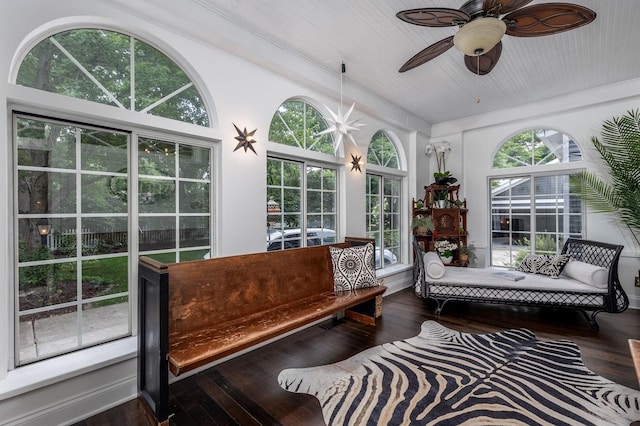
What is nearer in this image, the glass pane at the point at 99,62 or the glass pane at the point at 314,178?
the glass pane at the point at 99,62

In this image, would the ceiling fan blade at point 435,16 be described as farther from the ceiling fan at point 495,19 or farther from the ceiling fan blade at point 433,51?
the ceiling fan blade at point 433,51

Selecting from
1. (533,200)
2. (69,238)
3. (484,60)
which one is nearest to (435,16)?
(484,60)

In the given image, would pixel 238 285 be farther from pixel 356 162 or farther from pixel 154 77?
pixel 356 162

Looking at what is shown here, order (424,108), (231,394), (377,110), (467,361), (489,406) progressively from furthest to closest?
(424,108) → (377,110) → (467,361) → (231,394) → (489,406)

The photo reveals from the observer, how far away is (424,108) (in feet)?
15.9

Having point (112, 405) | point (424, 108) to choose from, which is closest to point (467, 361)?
point (112, 405)

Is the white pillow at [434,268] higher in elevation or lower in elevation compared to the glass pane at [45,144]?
lower

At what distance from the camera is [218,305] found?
2.34 m

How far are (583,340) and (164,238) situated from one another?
4.17 meters

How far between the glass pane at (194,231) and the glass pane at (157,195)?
164 mm

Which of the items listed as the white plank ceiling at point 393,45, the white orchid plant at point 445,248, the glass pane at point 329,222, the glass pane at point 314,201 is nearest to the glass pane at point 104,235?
the white plank ceiling at point 393,45

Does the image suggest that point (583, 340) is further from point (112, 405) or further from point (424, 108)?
point (112, 405)

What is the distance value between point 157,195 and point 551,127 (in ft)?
18.4

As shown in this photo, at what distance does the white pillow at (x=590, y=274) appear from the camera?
3.23 metres
